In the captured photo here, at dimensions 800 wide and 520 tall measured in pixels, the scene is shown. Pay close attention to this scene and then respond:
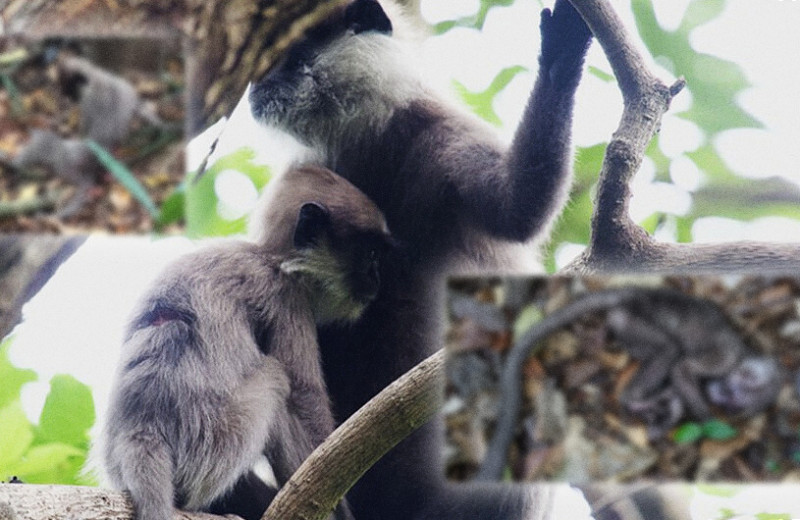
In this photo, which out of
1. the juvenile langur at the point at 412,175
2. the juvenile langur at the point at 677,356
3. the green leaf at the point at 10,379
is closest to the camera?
the juvenile langur at the point at 677,356

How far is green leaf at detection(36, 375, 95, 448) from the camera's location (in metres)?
1.80

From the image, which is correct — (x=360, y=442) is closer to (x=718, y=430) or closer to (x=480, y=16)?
(x=718, y=430)

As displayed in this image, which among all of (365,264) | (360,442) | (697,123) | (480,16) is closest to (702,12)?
(697,123)

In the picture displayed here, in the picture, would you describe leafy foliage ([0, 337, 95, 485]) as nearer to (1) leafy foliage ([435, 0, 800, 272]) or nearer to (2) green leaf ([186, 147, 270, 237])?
(2) green leaf ([186, 147, 270, 237])

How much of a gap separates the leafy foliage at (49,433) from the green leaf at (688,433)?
1.02 metres

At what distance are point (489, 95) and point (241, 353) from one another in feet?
2.34

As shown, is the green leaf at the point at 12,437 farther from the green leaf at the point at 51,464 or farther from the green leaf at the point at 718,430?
the green leaf at the point at 718,430

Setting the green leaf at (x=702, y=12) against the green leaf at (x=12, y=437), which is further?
the green leaf at (x=702, y=12)

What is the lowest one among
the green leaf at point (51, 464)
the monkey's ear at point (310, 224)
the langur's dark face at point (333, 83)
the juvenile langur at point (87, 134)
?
the green leaf at point (51, 464)

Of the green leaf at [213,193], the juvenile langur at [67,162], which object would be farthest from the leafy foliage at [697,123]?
the juvenile langur at [67,162]

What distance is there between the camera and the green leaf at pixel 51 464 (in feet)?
5.60

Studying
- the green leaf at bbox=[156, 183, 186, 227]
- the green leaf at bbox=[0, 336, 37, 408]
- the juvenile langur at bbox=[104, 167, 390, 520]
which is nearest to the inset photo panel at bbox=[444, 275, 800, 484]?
the juvenile langur at bbox=[104, 167, 390, 520]

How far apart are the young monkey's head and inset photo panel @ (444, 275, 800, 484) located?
0.39m

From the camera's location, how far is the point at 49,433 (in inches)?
71.4
